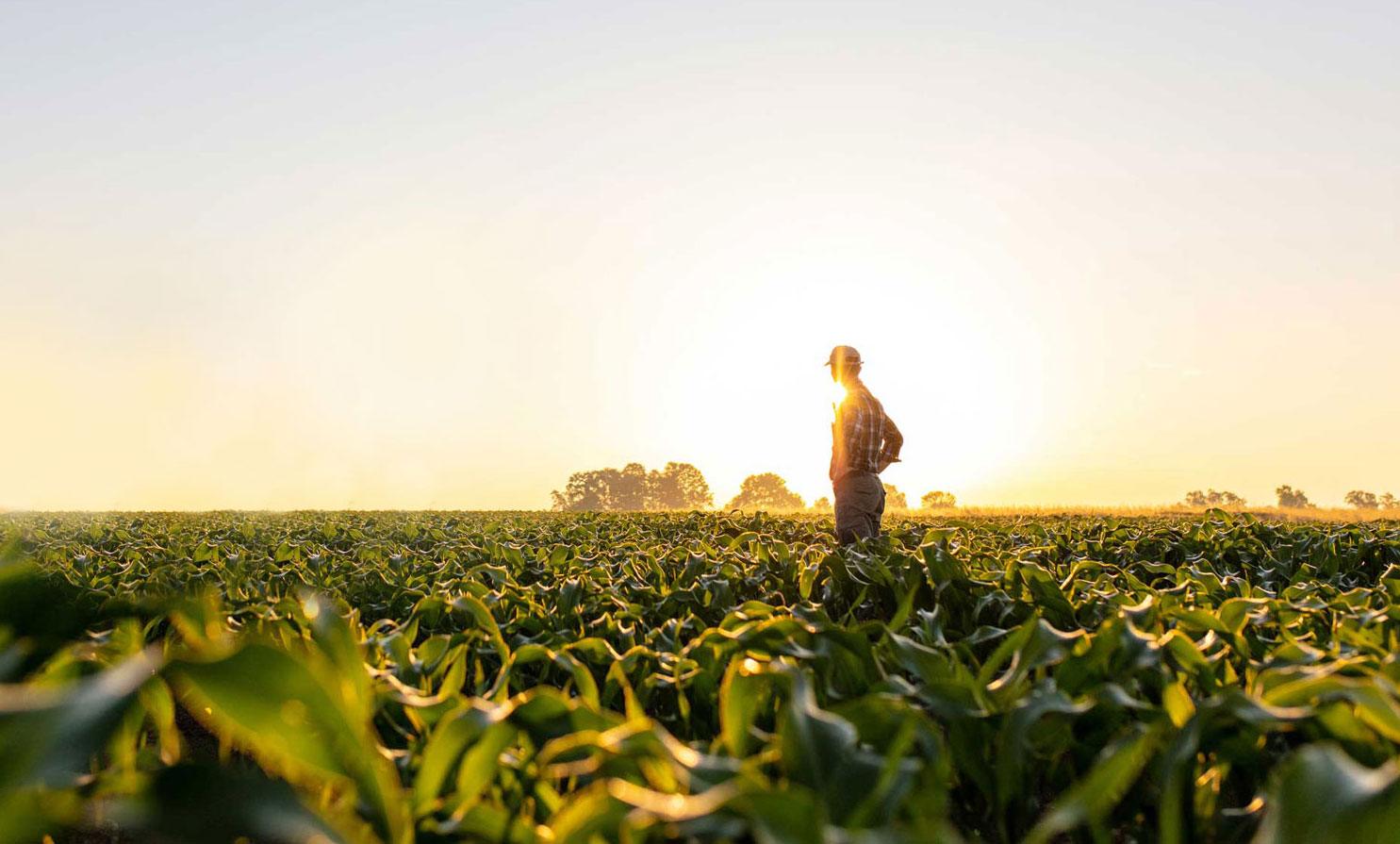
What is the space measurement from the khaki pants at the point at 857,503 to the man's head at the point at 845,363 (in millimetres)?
1138

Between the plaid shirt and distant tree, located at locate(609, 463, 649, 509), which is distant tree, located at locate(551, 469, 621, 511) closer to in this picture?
distant tree, located at locate(609, 463, 649, 509)

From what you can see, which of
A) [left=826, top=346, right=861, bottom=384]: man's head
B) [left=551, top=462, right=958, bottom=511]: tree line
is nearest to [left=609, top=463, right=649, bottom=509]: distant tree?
[left=551, top=462, right=958, bottom=511]: tree line

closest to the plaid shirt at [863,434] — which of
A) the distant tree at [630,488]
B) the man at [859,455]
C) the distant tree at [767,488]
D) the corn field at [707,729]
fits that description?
the man at [859,455]

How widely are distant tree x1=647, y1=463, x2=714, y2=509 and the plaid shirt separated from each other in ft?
356

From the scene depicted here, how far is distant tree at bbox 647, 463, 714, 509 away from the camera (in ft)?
396

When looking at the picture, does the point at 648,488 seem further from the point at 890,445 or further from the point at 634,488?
the point at 890,445

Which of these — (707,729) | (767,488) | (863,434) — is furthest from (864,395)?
(767,488)

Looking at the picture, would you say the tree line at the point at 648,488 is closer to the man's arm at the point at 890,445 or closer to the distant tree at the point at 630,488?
the distant tree at the point at 630,488

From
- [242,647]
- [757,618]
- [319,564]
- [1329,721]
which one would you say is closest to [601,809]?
[242,647]

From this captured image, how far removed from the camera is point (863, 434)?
9336 mm

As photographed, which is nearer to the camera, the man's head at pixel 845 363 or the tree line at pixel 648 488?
the man's head at pixel 845 363

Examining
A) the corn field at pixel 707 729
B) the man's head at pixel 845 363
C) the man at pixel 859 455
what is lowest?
the corn field at pixel 707 729

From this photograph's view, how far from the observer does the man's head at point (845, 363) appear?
9594 millimetres

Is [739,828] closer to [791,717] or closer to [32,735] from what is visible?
[791,717]
